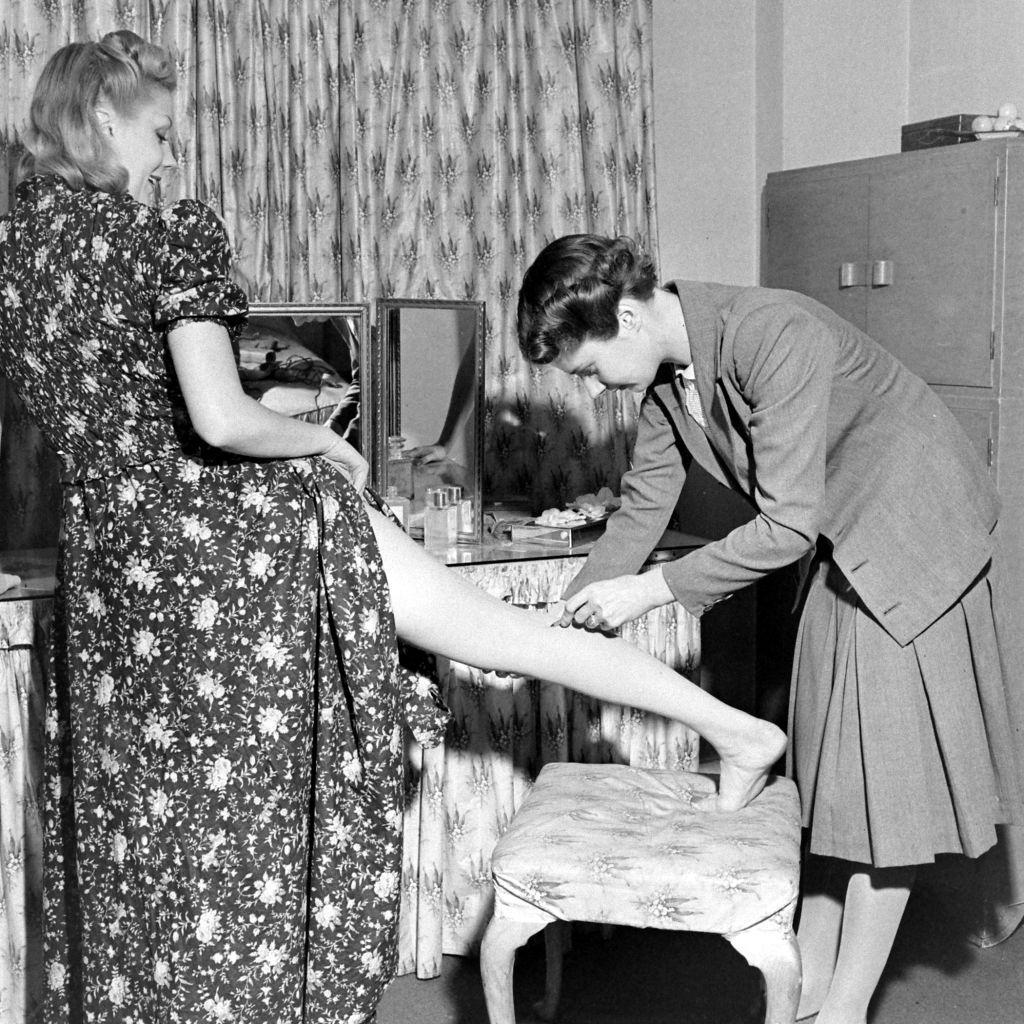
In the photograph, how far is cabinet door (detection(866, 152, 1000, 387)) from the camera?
2740 mm

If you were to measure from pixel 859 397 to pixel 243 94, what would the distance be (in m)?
1.46

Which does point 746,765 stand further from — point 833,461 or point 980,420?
point 980,420

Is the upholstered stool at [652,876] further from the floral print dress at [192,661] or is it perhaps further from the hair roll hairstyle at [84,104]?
the hair roll hairstyle at [84,104]

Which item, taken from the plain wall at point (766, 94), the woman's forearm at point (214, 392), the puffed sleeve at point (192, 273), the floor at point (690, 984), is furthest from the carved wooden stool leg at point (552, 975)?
the plain wall at point (766, 94)

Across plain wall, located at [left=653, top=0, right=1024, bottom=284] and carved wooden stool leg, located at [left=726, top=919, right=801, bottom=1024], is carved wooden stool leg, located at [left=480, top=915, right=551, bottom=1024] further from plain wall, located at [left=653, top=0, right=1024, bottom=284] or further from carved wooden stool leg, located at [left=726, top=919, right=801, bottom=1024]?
plain wall, located at [left=653, top=0, right=1024, bottom=284]

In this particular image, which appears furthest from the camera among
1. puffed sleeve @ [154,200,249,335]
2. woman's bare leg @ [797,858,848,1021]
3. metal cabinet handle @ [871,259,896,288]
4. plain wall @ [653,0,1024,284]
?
plain wall @ [653,0,1024,284]

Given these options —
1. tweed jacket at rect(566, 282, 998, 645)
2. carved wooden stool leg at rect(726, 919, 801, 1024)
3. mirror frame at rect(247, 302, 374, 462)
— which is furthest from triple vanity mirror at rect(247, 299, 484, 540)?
carved wooden stool leg at rect(726, 919, 801, 1024)

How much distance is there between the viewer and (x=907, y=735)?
2146 millimetres

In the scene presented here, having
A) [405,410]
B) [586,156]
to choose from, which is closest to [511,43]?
[586,156]

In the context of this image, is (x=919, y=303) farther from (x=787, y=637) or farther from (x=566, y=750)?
(x=566, y=750)

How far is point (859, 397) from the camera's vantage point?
7.07ft

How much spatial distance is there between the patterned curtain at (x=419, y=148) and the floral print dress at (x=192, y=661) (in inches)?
34.9

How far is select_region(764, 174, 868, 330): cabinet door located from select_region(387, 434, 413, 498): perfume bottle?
43.8 inches

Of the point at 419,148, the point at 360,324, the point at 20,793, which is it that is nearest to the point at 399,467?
the point at 360,324
